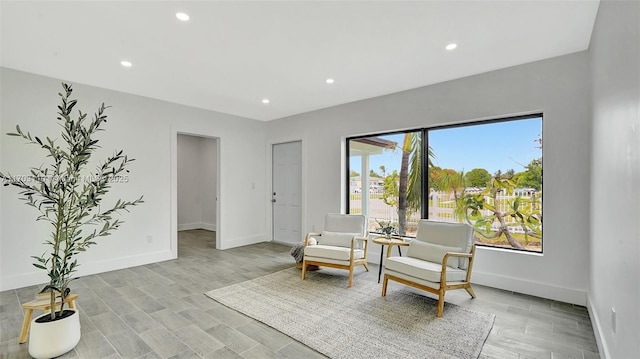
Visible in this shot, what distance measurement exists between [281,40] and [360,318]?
2.76 meters

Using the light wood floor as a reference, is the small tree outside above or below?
above

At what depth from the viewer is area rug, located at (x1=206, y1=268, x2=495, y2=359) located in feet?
7.23

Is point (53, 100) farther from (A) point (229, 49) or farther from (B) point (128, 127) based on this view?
(A) point (229, 49)

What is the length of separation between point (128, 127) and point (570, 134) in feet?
18.8

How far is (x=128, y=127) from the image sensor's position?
430 cm

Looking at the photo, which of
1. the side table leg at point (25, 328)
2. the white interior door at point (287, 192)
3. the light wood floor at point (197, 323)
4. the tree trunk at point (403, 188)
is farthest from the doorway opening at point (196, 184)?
the side table leg at point (25, 328)

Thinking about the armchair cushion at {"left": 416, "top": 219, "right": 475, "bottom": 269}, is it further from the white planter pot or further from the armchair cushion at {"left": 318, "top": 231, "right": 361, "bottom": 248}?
the white planter pot

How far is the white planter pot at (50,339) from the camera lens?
2031mm

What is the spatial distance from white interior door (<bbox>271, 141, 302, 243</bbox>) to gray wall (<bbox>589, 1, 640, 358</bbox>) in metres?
4.37

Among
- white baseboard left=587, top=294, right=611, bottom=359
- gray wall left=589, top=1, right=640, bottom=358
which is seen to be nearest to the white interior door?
white baseboard left=587, top=294, right=611, bottom=359

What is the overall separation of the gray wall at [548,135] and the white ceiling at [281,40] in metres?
0.21

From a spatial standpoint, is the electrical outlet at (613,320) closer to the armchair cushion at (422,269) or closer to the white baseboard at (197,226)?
the armchair cushion at (422,269)

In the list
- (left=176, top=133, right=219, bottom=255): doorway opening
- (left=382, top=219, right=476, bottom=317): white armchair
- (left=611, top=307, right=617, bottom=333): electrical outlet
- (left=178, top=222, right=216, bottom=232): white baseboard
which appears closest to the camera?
(left=611, top=307, right=617, bottom=333): electrical outlet

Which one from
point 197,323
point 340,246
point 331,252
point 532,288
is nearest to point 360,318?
point 331,252
